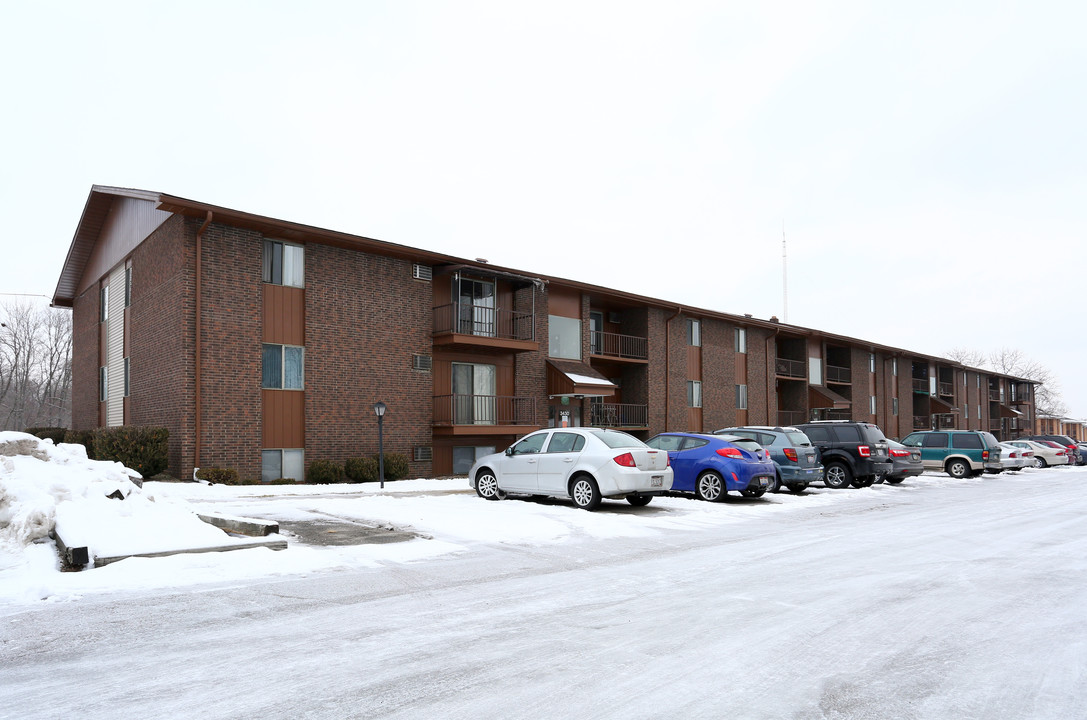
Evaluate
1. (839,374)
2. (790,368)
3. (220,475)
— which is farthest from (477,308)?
(839,374)

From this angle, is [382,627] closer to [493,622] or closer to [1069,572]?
[493,622]

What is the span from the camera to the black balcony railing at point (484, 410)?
76.9 ft

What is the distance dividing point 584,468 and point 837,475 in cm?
1081

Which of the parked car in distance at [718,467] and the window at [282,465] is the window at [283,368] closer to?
the window at [282,465]

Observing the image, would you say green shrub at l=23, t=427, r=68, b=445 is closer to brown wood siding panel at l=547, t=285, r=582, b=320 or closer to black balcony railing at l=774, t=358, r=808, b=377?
brown wood siding panel at l=547, t=285, r=582, b=320

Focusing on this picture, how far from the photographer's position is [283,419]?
19.9 metres

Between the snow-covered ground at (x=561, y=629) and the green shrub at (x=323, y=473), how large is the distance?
9987 millimetres

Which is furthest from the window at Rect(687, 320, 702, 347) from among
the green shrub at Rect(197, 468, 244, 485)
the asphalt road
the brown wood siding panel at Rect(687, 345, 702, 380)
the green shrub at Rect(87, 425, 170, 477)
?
the asphalt road

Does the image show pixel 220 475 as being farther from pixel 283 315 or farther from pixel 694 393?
pixel 694 393

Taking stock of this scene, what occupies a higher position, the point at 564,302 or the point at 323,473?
the point at 564,302

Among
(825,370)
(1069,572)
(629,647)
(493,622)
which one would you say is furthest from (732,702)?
(825,370)

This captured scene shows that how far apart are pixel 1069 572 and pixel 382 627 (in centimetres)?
709

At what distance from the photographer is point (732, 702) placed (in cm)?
416

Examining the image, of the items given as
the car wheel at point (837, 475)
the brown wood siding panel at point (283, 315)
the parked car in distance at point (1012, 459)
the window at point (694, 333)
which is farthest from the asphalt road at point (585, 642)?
the window at point (694, 333)
